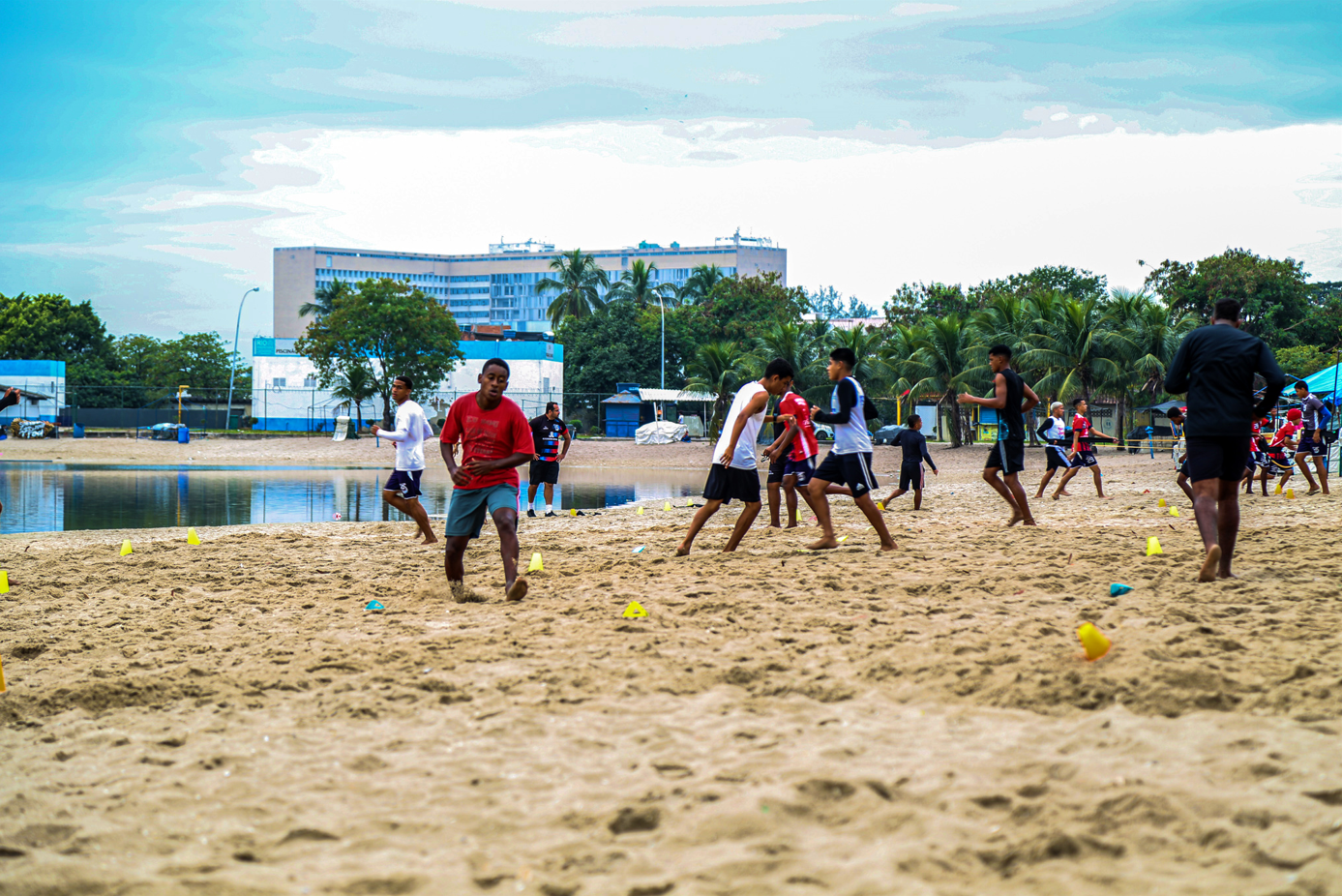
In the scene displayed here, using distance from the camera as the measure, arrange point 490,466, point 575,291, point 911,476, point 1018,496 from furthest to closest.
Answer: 1. point 575,291
2. point 911,476
3. point 1018,496
4. point 490,466

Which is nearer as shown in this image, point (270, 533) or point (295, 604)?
point (295, 604)

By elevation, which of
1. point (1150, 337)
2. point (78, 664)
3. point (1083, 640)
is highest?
point (1150, 337)

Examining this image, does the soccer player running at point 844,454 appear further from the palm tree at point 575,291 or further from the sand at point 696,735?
the palm tree at point 575,291

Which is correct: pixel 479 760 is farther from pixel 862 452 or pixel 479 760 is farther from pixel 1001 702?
pixel 862 452

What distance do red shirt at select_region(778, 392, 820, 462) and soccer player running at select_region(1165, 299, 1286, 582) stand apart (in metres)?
3.89

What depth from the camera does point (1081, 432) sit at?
50.7 ft

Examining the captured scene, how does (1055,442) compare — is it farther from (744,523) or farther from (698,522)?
(698,522)

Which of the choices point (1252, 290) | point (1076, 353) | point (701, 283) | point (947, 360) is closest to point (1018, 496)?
point (1076, 353)

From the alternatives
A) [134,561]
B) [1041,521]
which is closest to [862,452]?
[1041,521]

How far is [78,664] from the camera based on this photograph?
521 centimetres

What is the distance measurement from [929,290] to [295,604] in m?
56.3

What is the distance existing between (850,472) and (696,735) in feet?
16.6

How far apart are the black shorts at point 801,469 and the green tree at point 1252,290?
43444 millimetres

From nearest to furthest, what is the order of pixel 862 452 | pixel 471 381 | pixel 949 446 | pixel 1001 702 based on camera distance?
pixel 1001 702 < pixel 862 452 < pixel 949 446 < pixel 471 381
